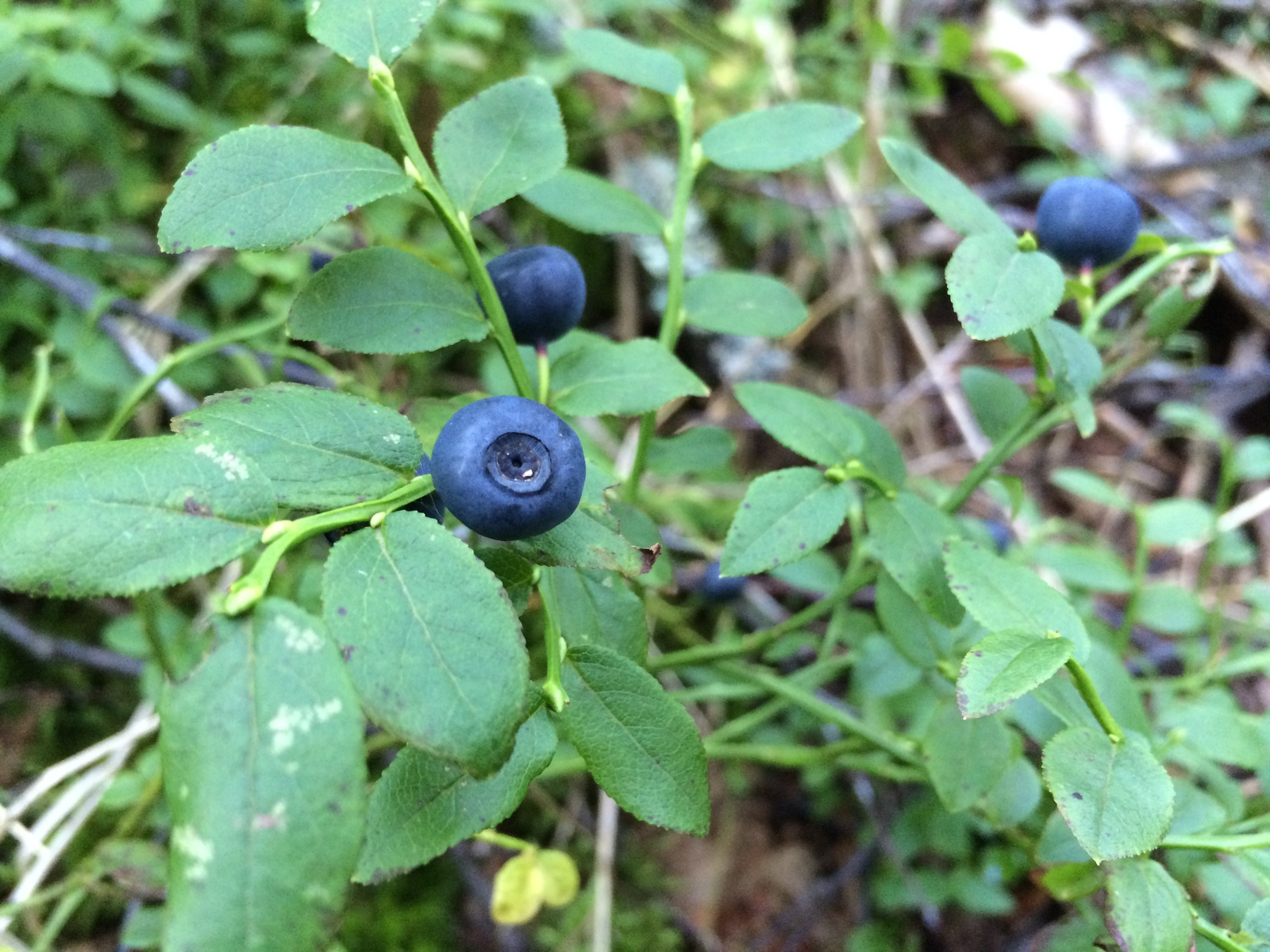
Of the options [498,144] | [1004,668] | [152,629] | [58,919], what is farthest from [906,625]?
[58,919]

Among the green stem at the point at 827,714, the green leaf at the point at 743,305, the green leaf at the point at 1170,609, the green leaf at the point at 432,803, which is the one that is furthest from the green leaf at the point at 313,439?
the green leaf at the point at 1170,609

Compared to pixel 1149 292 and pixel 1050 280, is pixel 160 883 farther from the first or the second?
pixel 1149 292

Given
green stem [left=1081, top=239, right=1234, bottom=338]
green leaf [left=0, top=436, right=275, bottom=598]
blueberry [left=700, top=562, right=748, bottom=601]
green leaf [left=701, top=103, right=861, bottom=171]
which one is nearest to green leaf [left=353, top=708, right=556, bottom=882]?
green leaf [left=0, top=436, right=275, bottom=598]

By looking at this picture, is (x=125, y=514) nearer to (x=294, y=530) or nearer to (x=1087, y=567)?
(x=294, y=530)

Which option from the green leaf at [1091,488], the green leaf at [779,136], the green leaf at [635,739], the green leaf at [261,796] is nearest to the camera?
the green leaf at [261,796]

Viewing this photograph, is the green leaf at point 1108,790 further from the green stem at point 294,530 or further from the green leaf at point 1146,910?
the green stem at point 294,530

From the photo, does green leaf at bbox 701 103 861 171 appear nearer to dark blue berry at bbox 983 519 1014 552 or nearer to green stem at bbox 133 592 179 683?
dark blue berry at bbox 983 519 1014 552
